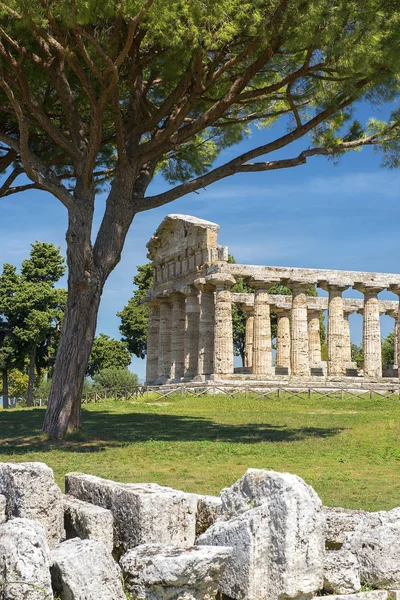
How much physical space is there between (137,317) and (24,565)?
55.3m

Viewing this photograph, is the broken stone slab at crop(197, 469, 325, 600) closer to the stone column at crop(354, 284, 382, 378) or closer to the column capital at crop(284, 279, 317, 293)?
the column capital at crop(284, 279, 317, 293)

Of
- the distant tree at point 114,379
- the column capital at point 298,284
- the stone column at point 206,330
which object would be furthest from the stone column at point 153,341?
the column capital at point 298,284

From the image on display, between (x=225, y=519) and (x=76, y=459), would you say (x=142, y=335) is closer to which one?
(x=76, y=459)

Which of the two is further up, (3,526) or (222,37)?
(222,37)

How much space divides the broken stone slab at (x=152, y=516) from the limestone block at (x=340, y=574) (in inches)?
46.8

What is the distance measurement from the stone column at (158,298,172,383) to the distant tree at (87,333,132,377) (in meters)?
10.1

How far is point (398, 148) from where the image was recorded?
73.2 ft

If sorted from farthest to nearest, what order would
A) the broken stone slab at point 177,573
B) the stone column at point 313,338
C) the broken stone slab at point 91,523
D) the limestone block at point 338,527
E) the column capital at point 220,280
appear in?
the stone column at point 313,338 → the column capital at point 220,280 → the limestone block at point 338,527 → the broken stone slab at point 91,523 → the broken stone slab at point 177,573

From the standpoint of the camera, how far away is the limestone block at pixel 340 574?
6.01m

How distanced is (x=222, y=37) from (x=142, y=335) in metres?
44.1

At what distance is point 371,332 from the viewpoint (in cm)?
4691

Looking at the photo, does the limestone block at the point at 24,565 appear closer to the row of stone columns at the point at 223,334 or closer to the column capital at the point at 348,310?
the row of stone columns at the point at 223,334

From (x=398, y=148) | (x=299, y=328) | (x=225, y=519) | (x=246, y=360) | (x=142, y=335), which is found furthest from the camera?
(x=142, y=335)

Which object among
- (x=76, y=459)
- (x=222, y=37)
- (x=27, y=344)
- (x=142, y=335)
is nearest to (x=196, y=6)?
(x=222, y=37)
